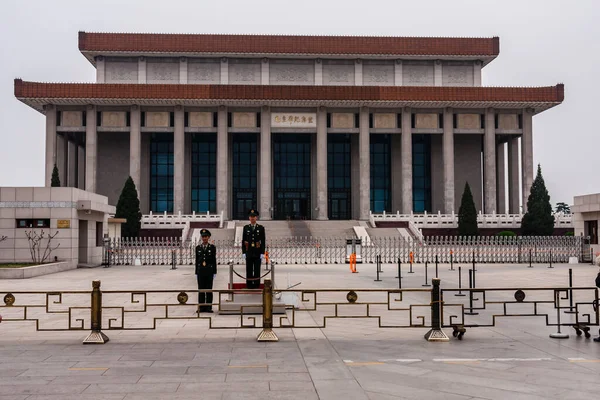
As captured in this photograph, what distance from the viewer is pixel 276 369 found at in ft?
23.9

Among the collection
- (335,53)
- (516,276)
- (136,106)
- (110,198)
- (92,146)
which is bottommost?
(516,276)

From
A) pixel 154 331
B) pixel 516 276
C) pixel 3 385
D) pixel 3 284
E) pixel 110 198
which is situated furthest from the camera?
pixel 110 198

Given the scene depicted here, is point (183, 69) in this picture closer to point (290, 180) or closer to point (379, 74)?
point (290, 180)

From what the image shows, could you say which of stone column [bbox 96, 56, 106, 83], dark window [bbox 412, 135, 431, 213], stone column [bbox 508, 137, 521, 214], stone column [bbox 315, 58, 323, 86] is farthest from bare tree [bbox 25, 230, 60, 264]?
stone column [bbox 508, 137, 521, 214]

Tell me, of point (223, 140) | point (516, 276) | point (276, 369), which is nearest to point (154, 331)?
point (276, 369)

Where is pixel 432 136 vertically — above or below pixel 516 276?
above

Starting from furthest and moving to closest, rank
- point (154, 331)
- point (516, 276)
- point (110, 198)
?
1. point (110, 198)
2. point (516, 276)
3. point (154, 331)

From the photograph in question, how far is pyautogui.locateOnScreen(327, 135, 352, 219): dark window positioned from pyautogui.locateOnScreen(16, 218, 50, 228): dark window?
3694 centimetres

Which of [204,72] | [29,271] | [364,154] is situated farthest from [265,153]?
[29,271]

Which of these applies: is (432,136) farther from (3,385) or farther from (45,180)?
(3,385)

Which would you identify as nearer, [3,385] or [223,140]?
[3,385]

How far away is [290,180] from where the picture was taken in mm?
59531

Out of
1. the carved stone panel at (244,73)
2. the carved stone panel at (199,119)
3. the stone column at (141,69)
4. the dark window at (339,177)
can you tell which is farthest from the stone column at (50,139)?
the dark window at (339,177)

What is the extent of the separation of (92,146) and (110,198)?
20.8 ft
